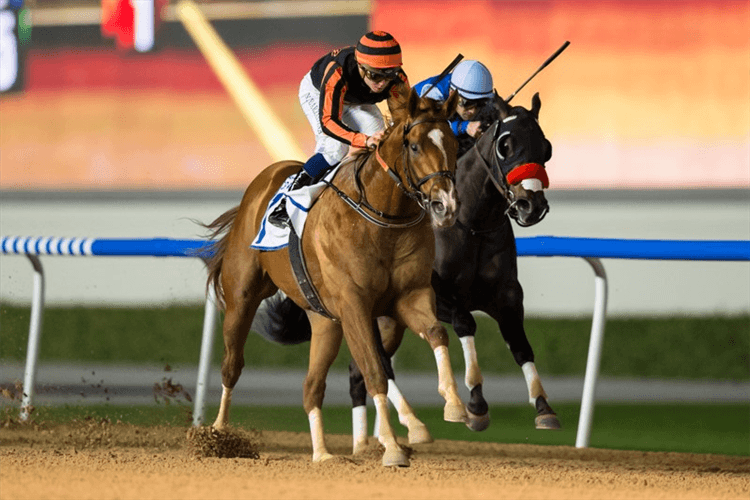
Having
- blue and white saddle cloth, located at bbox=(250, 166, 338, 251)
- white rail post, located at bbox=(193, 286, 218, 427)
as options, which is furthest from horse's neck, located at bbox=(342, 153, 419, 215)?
white rail post, located at bbox=(193, 286, 218, 427)

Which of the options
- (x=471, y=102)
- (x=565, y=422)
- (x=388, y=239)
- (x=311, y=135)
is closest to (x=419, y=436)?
(x=388, y=239)

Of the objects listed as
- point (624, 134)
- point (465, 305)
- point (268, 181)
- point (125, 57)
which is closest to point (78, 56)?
point (125, 57)

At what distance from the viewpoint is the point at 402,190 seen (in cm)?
512

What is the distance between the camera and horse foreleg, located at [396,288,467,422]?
4938 mm

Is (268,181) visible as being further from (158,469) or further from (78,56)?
(78,56)

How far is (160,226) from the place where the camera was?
1639 cm

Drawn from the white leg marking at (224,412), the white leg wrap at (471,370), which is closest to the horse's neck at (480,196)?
the white leg wrap at (471,370)

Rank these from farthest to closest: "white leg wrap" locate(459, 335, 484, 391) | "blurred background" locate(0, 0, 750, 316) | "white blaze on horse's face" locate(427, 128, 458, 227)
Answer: "blurred background" locate(0, 0, 750, 316) < "white leg wrap" locate(459, 335, 484, 391) < "white blaze on horse's face" locate(427, 128, 458, 227)

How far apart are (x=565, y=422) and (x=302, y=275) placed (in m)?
4.06

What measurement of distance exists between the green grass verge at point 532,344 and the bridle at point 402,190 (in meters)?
7.31

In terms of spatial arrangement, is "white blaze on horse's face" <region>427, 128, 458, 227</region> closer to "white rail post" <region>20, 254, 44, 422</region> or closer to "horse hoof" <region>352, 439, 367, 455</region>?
"horse hoof" <region>352, 439, 367, 455</region>

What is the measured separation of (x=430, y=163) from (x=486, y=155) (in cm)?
92

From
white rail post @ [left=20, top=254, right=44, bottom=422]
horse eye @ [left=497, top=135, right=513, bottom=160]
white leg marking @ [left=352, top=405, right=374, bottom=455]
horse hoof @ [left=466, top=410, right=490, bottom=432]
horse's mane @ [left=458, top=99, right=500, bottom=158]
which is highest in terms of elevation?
horse's mane @ [left=458, top=99, right=500, bottom=158]

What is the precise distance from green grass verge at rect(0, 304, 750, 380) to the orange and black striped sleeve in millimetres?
7135
